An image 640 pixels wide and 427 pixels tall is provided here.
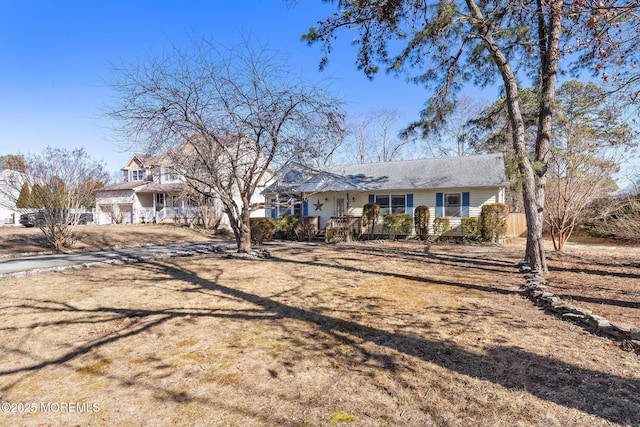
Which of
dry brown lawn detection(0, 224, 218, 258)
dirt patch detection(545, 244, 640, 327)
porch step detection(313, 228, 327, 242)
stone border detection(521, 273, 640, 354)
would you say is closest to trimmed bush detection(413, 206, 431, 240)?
porch step detection(313, 228, 327, 242)

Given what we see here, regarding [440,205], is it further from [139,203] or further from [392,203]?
[139,203]

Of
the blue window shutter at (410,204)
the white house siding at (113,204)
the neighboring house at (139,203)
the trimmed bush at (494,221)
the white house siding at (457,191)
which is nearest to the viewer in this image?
the trimmed bush at (494,221)

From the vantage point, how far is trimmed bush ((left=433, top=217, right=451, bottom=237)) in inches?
612

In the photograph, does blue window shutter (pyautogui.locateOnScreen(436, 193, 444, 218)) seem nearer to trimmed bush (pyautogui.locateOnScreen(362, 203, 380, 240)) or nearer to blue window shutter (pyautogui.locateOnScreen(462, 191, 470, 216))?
blue window shutter (pyautogui.locateOnScreen(462, 191, 470, 216))

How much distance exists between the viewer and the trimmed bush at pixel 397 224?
52.7ft

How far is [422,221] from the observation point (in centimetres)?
1568

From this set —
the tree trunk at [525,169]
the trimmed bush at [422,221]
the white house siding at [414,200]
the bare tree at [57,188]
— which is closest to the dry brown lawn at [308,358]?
the tree trunk at [525,169]

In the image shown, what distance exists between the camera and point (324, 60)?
7633 mm

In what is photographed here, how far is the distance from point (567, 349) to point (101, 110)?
9.89 meters

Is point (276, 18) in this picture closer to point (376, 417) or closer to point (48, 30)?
point (48, 30)

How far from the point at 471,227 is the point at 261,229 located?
9.48m

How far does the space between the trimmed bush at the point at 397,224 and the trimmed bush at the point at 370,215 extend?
0.56m

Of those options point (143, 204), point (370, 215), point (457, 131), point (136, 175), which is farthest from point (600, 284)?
point (136, 175)

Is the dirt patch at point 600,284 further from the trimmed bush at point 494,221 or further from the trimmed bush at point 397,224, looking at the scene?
the trimmed bush at point 397,224
